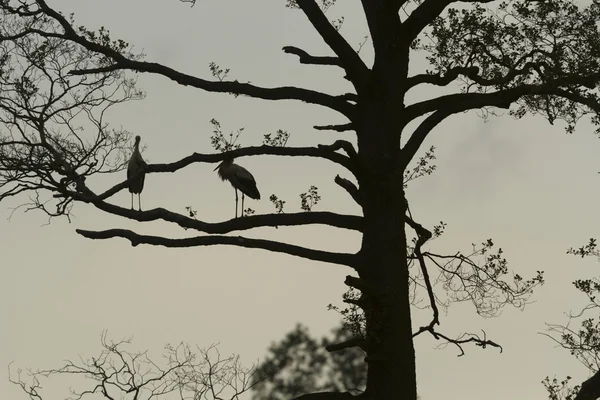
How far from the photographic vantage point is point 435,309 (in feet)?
35.2

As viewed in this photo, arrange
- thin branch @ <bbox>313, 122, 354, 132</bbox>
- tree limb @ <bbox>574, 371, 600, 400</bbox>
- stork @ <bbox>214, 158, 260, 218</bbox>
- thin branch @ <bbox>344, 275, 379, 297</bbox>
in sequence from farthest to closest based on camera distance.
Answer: stork @ <bbox>214, 158, 260, 218</bbox>, thin branch @ <bbox>313, 122, 354, 132</bbox>, tree limb @ <bbox>574, 371, 600, 400</bbox>, thin branch @ <bbox>344, 275, 379, 297</bbox>

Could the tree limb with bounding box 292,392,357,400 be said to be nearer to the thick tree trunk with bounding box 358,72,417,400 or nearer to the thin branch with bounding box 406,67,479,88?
the thick tree trunk with bounding box 358,72,417,400

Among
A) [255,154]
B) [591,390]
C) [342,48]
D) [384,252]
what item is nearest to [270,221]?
[255,154]

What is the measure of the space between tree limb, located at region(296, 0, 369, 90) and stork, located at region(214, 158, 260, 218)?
5940 mm

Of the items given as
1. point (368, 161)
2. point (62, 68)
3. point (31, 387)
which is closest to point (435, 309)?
point (368, 161)

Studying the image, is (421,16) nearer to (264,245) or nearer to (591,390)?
(264,245)

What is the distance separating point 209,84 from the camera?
11000mm

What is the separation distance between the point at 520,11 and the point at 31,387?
31.9 ft

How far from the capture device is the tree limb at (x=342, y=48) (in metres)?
10.6

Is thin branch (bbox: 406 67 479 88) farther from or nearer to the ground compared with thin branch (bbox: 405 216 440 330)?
farther from the ground

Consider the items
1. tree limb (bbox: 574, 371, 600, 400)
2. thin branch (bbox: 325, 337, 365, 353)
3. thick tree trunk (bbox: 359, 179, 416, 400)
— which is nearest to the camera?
thin branch (bbox: 325, 337, 365, 353)

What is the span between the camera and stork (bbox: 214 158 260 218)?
53.8 feet

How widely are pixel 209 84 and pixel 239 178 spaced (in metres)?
5.53

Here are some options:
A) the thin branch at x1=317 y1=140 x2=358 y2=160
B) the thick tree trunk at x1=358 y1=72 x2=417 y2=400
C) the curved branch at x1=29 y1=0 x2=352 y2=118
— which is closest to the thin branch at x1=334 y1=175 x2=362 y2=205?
the thick tree trunk at x1=358 y1=72 x2=417 y2=400
